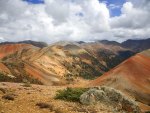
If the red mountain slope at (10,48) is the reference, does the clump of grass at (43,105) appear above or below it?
below

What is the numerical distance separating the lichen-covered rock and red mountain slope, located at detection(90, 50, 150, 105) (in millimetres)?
33717

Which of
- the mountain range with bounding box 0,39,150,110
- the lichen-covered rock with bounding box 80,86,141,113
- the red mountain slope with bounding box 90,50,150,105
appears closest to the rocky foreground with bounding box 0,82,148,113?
the lichen-covered rock with bounding box 80,86,141,113

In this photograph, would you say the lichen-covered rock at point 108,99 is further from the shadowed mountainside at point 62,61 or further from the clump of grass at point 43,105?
the shadowed mountainside at point 62,61

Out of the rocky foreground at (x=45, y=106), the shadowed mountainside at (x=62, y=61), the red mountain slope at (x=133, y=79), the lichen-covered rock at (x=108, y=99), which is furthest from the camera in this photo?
the shadowed mountainside at (x=62, y=61)

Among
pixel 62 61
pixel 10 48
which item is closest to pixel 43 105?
pixel 62 61

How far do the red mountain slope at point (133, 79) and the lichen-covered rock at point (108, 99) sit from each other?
33.7 meters

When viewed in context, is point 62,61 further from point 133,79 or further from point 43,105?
point 43,105

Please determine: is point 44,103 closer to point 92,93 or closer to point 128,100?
point 92,93

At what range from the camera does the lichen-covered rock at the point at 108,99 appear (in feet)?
70.3

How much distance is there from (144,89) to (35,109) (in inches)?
1846

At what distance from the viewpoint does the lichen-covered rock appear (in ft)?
70.3

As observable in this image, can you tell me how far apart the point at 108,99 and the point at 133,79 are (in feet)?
151

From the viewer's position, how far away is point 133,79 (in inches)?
2638

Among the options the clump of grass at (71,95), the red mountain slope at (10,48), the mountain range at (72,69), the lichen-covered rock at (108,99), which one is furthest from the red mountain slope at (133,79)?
the red mountain slope at (10,48)
